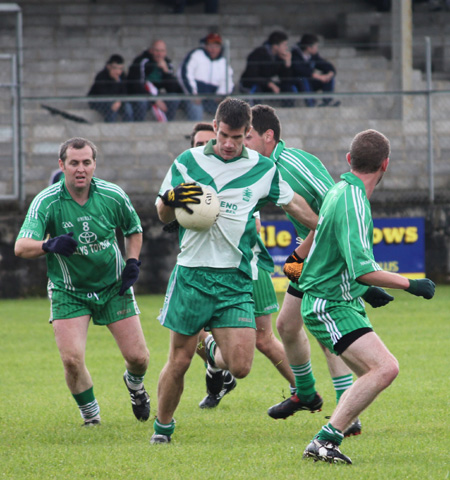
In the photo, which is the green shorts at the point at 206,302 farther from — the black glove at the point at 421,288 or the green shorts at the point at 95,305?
the black glove at the point at 421,288

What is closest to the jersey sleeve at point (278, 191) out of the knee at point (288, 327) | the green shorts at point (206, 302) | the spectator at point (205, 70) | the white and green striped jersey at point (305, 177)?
the green shorts at point (206, 302)

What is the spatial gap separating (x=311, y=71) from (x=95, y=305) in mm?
10731

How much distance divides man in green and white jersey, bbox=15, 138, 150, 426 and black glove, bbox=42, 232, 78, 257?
1.04 ft

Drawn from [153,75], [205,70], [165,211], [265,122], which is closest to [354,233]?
[165,211]

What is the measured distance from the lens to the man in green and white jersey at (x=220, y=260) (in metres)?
5.72

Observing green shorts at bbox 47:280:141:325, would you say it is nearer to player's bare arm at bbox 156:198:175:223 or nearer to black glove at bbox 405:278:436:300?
player's bare arm at bbox 156:198:175:223

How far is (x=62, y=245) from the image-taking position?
6.07 metres

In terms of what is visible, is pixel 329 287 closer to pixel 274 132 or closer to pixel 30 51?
pixel 274 132

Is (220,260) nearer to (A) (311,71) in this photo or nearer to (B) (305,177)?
(B) (305,177)

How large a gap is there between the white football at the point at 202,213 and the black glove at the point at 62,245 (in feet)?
2.94

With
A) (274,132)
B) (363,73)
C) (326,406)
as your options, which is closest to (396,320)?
(326,406)

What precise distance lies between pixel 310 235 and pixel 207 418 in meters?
1.65

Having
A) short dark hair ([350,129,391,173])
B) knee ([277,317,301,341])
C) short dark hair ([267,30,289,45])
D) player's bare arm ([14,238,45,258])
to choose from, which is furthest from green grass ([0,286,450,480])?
short dark hair ([267,30,289,45])

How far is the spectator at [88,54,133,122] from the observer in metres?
15.1
